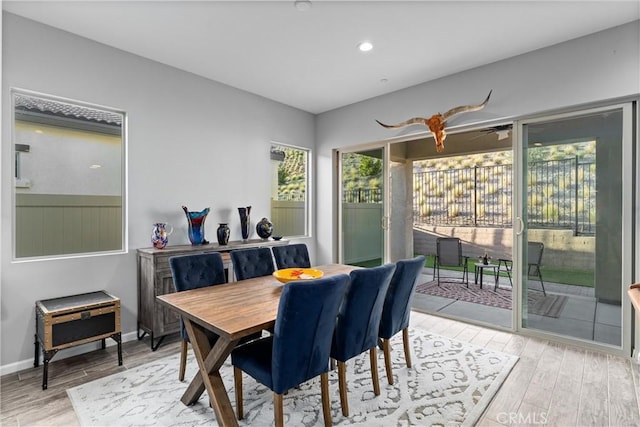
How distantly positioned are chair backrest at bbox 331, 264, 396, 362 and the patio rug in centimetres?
225

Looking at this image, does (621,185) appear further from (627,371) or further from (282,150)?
(282,150)

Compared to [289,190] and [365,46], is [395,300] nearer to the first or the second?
[365,46]

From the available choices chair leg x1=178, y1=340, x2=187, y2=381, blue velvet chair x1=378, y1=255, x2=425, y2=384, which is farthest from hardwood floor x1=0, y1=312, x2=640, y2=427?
blue velvet chair x1=378, y1=255, x2=425, y2=384

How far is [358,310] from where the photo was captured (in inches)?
78.7

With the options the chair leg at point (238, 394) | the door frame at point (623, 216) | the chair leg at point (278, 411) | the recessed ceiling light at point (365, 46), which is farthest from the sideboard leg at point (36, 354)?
the door frame at point (623, 216)

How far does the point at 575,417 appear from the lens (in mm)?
1997

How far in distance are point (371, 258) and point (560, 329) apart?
243 cm

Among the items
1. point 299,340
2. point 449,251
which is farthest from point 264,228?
point 449,251

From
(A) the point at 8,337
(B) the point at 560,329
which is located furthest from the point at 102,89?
(B) the point at 560,329

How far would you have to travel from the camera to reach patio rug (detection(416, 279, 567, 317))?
3230mm

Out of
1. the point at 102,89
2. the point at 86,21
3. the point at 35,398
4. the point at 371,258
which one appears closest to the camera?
the point at 35,398

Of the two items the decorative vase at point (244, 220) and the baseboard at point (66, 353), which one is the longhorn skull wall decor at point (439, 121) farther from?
the baseboard at point (66, 353)

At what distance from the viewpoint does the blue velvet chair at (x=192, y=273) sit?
2.40m

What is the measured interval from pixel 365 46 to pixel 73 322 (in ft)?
11.6
